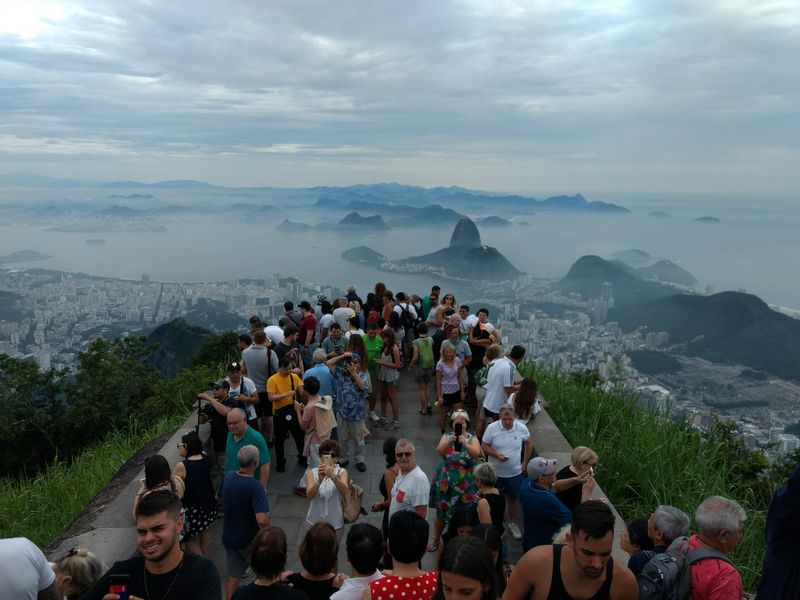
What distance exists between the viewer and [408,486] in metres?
4.12

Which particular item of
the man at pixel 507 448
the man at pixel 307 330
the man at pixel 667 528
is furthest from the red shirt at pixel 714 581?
the man at pixel 307 330

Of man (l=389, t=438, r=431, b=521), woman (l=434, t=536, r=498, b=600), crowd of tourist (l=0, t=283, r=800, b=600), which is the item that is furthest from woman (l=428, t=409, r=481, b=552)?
woman (l=434, t=536, r=498, b=600)

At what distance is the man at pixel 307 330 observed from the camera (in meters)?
8.91

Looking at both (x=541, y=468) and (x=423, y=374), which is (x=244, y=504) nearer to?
(x=541, y=468)

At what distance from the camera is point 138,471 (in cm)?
713

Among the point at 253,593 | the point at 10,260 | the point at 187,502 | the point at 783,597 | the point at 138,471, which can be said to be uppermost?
the point at 783,597

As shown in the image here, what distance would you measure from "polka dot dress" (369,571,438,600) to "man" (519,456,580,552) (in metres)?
1.41

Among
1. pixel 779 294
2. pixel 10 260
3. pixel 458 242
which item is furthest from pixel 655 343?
pixel 10 260

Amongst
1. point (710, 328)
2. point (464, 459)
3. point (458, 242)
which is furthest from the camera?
point (458, 242)

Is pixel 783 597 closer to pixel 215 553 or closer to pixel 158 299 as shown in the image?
pixel 215 553

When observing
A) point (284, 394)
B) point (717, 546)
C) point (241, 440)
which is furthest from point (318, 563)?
point (284, 394)

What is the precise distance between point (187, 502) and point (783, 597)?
4097 millimetres

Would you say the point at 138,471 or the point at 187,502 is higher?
the point at 187,502

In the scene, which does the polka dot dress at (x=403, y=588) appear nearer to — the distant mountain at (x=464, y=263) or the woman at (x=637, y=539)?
the woman at (x=637, y=539)
